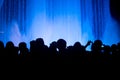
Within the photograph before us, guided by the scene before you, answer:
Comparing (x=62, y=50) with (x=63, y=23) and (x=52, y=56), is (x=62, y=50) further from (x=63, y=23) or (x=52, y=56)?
(x=63, y=23)

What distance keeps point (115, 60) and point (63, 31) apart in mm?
15426

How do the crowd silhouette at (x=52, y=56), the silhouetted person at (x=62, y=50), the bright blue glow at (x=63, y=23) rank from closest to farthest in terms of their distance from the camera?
the crowd silhouette at (x=52, y=56) → the silhouetted person at (x=62, y=50) → the bright blue glow at (x=63, y=23)

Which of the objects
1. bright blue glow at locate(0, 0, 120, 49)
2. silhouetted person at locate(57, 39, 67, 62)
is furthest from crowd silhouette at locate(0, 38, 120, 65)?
bright blue glow at locate(0, 0, 120, 49)

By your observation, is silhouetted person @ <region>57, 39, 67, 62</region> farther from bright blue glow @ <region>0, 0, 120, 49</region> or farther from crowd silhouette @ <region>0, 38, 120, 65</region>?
bright blue glow @ <region>0, 0, 120, 49</region>

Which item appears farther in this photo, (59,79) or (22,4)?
(22,4)

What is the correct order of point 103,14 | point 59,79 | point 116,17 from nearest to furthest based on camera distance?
point 59,79
point 116,17
point 103,14

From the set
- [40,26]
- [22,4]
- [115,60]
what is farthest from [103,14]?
[115,60]

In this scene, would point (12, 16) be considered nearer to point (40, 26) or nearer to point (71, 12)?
point (40, 26)

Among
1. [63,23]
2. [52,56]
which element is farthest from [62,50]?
[63,23]

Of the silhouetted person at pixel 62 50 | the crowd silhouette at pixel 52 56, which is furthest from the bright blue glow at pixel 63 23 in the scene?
the crowd silhouette at pixel 52 56

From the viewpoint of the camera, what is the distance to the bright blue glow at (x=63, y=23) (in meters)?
18.0

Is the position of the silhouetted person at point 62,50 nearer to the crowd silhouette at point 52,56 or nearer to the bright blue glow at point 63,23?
the crowd silhouette at point 52,56

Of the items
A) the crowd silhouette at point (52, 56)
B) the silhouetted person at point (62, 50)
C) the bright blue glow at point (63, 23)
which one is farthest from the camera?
the bright blue glow at point (63, 23)

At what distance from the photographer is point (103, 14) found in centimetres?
1870
